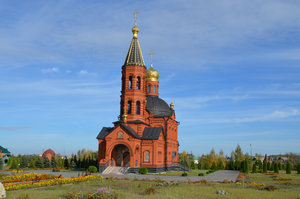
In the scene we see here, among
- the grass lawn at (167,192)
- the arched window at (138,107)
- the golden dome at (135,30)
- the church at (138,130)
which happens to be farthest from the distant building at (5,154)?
the grass lawn at (167,192)

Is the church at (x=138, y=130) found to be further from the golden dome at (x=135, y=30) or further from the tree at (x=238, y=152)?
the tree at (x=238, y=152)

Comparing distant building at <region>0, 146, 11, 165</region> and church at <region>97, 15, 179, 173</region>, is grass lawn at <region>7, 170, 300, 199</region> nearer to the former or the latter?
church at <region>97, 15, 179, 173</region>

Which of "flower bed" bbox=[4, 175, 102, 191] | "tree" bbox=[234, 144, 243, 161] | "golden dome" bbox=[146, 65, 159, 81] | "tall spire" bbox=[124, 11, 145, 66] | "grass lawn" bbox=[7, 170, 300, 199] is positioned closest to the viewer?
"grass lawn" bbox=[7, 170, 300, 199]

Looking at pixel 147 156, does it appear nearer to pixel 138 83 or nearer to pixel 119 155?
pixel 119 155

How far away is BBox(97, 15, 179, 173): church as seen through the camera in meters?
30.0

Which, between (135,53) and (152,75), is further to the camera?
(152,75)

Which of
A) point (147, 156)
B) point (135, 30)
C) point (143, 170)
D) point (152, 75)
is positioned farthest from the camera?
point (152, 75)

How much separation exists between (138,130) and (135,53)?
9564 mm

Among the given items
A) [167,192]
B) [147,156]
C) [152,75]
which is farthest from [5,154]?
[167,192]

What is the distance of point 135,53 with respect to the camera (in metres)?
34.4

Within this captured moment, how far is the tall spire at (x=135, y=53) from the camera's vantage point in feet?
112

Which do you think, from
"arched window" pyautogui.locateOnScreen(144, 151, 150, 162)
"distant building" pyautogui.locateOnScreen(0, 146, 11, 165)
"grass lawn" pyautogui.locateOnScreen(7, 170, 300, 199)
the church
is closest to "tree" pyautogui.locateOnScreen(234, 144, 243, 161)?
the church

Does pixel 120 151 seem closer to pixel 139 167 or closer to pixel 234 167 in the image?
pixel 139 167

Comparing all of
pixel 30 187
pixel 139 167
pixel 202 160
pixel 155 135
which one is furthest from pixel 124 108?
pixel 202 160
